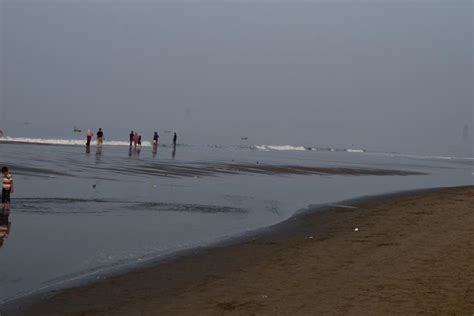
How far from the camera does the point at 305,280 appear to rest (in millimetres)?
9672

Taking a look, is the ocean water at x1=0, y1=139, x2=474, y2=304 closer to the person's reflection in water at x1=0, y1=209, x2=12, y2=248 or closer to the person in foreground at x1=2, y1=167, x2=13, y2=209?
the person's reflection in water at x1=0, y1=209, x2=12, y2=248

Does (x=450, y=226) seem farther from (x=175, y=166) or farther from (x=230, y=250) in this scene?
(x=175, y=166)

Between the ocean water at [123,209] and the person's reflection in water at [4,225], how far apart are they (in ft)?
0.38

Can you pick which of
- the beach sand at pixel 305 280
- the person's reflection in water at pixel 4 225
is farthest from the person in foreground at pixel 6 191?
the beach sand at pixel 305 280

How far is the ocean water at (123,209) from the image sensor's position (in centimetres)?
1101

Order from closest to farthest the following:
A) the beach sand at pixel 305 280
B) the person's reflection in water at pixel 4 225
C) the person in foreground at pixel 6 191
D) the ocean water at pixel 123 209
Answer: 1. the beach sand at pixel 305 280
2. the ocean water at pixel 123 209
3. the person's reflection in water at pixel 4 225
4. the person in foreground at pixel 6 191

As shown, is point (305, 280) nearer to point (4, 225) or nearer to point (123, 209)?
point (4, 225)

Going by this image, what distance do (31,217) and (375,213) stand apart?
33.6ft

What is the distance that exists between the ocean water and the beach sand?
34.7 inches

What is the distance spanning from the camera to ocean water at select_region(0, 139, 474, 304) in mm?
11008

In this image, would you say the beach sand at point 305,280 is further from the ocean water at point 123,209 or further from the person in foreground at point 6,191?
the person in foreground at point 6,191

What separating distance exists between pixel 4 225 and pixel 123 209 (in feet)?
14.9

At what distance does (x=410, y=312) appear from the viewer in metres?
7.74

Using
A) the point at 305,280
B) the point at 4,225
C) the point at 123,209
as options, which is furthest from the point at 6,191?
the point at 305,280
